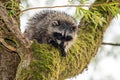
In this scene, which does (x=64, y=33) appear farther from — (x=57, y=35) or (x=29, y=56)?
(x=29, y=56)

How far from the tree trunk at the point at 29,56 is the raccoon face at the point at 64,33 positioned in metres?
0.10

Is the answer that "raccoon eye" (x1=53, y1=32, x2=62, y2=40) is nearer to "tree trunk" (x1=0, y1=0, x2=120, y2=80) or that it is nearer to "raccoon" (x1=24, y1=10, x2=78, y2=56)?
"raccoon" (x1=24, y1=10, x2=78, y2=56)

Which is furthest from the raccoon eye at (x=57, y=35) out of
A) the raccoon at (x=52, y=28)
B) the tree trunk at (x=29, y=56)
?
the tree trunk at (x=29, y=56)

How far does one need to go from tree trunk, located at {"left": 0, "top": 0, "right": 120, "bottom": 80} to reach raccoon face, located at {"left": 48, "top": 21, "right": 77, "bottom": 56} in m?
0.10

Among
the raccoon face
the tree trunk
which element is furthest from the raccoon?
the tree trunk

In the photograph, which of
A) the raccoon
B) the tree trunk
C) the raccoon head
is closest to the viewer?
the tree trunk

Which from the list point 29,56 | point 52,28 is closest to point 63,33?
point 52,28

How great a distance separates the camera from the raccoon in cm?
418

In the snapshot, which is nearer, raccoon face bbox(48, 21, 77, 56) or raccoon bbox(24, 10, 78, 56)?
raccoon face bbox(48, 21, 77, 56)

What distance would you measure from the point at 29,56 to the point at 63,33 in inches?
45.4

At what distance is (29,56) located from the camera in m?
3.10

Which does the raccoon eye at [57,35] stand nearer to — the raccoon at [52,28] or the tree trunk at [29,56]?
the raccoon at [52,28]

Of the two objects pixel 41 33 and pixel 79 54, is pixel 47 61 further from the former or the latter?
pixel 41 33

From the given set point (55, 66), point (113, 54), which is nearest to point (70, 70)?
point (55, 66)
